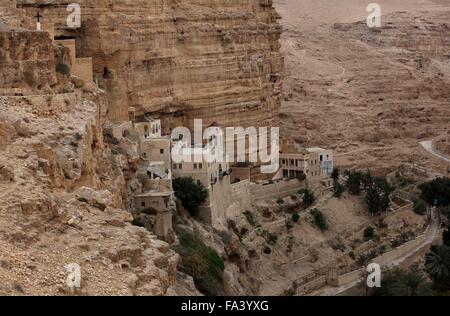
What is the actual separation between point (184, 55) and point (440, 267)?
49.5ft

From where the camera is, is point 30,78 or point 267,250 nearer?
point 30,78

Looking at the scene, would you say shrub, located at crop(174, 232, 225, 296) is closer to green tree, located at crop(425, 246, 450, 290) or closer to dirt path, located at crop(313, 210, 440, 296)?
dirt path, located at crop(313, 210, 440, 296)

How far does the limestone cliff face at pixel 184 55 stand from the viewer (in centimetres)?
3662

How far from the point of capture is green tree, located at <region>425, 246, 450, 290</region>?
113 feet

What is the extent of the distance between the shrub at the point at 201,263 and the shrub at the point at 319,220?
936 centimetres

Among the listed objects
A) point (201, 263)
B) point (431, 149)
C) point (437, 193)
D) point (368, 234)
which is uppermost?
point (201, 263)

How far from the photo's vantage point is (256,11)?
4725 cm

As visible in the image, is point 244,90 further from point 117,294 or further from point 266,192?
point 117,294

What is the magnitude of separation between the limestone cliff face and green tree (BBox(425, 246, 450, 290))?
12.4 m

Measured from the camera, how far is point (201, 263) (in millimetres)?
31016

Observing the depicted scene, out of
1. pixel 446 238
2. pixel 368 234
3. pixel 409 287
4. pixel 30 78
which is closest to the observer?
pixel 30 78

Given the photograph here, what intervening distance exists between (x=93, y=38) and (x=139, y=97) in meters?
3.42
